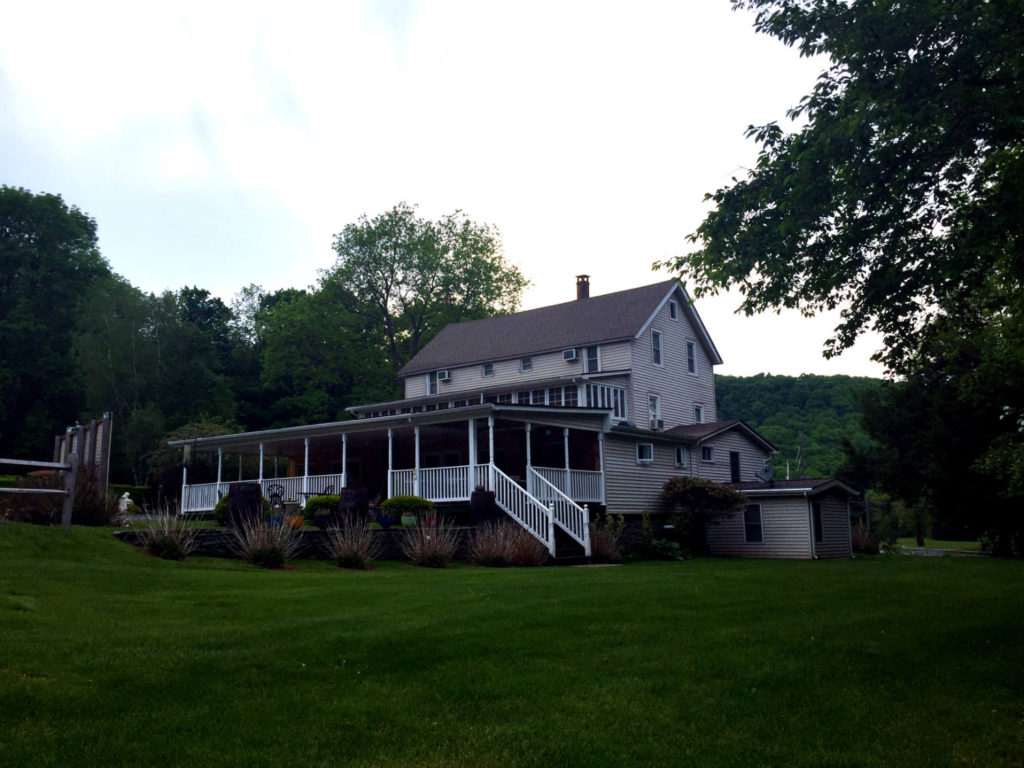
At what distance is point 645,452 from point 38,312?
133ft

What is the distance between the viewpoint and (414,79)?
48.1 ft

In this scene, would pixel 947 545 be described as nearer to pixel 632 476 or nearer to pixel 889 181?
pixel 632 476

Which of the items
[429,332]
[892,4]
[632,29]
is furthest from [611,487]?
[429,332]

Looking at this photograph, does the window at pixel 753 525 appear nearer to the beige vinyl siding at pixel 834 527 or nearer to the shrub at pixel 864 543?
the beige vinyl siding at pixel 834 527

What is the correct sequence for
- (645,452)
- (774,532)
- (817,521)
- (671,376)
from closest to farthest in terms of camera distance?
1. (774,532)
2. (817,521)
3. (645,452)
4. (671,376)

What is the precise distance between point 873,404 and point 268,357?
3564cm

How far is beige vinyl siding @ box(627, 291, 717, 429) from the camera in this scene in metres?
31.5

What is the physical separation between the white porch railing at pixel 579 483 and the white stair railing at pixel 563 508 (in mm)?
312

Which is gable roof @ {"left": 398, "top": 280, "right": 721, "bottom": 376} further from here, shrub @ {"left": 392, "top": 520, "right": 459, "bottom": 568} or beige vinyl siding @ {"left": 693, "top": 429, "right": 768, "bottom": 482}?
shrub @ {"left": 392, "top": 520, "right": 459, "bottom": 568}

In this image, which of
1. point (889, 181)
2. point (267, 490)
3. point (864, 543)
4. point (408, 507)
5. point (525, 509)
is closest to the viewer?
point (889, 181)

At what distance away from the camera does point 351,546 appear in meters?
16.0

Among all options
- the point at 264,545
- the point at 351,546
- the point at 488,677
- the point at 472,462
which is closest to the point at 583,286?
the point at 472,462

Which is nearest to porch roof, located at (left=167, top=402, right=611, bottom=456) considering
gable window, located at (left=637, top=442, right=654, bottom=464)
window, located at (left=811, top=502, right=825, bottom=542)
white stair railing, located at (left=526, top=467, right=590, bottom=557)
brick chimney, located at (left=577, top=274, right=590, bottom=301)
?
white stair railing, located at (left=526, top=467, right=590, bottom=557)

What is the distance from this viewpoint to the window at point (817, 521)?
26552mm
